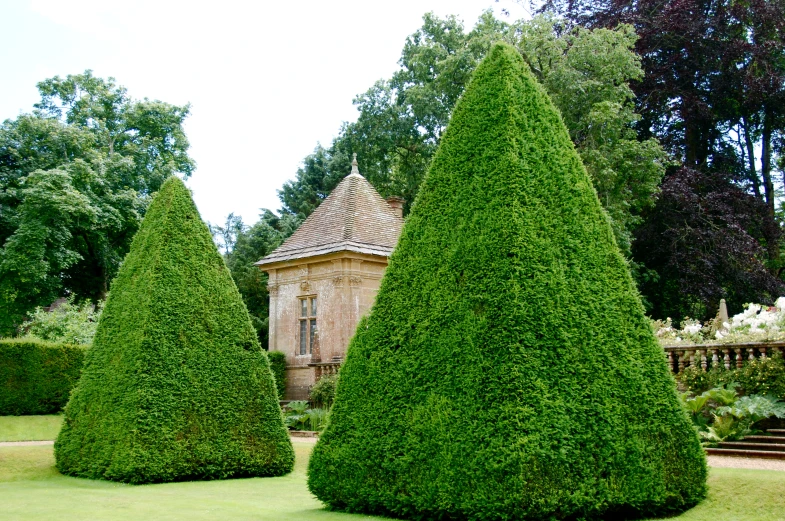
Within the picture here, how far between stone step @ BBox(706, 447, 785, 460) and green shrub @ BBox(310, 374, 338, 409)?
35.8ft

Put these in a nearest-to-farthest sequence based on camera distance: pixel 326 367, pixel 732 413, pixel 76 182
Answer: pixel 732 413
pixel 326 367
pixel 76 182

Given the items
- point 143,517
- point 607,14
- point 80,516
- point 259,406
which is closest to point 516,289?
point 143,517

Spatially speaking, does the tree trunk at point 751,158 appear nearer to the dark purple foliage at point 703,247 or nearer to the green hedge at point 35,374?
the dark purple foliage at point 703,247

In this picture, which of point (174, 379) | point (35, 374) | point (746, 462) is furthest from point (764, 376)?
point (35, 374)

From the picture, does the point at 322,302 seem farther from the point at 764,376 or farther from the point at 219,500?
the point at 219,500

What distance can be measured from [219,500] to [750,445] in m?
8.00

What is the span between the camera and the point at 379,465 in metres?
6.71

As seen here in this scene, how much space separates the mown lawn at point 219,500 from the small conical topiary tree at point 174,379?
38 centimetres

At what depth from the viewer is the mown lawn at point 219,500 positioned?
6.74m

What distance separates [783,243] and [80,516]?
2967cm

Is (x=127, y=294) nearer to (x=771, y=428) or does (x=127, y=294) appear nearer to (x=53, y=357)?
(x=53, y=357)

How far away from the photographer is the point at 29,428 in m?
17.7

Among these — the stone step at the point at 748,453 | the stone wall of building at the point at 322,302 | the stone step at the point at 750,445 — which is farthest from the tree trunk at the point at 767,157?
the stone step at the point at 748,453

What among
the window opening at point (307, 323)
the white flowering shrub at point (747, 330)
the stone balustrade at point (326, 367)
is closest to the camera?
the white flowering shrub at point (747, 330)
